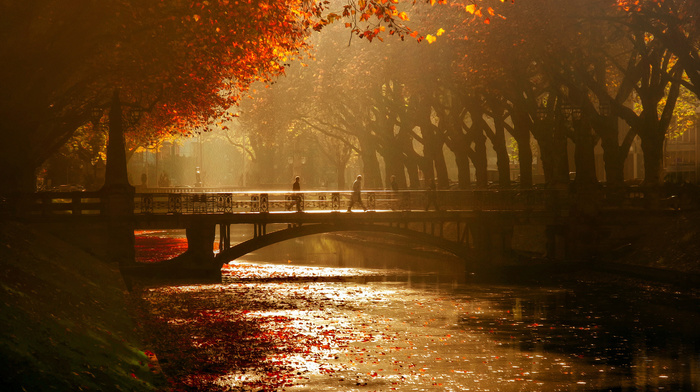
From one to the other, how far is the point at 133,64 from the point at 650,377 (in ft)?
69.9

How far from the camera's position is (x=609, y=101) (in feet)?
123

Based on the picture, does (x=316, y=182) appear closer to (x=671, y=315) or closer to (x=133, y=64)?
(x=133, y=64)

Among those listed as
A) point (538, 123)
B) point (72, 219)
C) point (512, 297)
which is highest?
point (538, 123)

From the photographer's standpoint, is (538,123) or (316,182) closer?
(538,123)

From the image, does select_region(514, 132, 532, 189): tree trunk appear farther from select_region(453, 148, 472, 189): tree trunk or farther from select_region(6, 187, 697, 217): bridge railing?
select_region(453, 148, 472, 189): tree trunk

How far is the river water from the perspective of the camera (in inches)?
673

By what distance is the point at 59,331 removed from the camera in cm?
1448

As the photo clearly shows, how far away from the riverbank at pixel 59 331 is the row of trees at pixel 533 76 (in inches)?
616

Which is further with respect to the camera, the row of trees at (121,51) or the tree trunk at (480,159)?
the tree trunk at (480,159)

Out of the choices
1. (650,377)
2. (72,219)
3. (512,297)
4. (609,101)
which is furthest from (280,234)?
(650,377)

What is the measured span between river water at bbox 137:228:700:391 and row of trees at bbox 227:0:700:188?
22.0 ft

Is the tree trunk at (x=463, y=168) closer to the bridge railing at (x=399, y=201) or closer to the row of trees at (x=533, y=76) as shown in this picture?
the row of trees at (x=533, y=76)

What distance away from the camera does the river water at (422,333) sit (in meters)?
17.1

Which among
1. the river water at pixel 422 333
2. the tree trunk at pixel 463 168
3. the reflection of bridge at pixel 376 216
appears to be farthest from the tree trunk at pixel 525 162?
the river water at pixel 422 333
